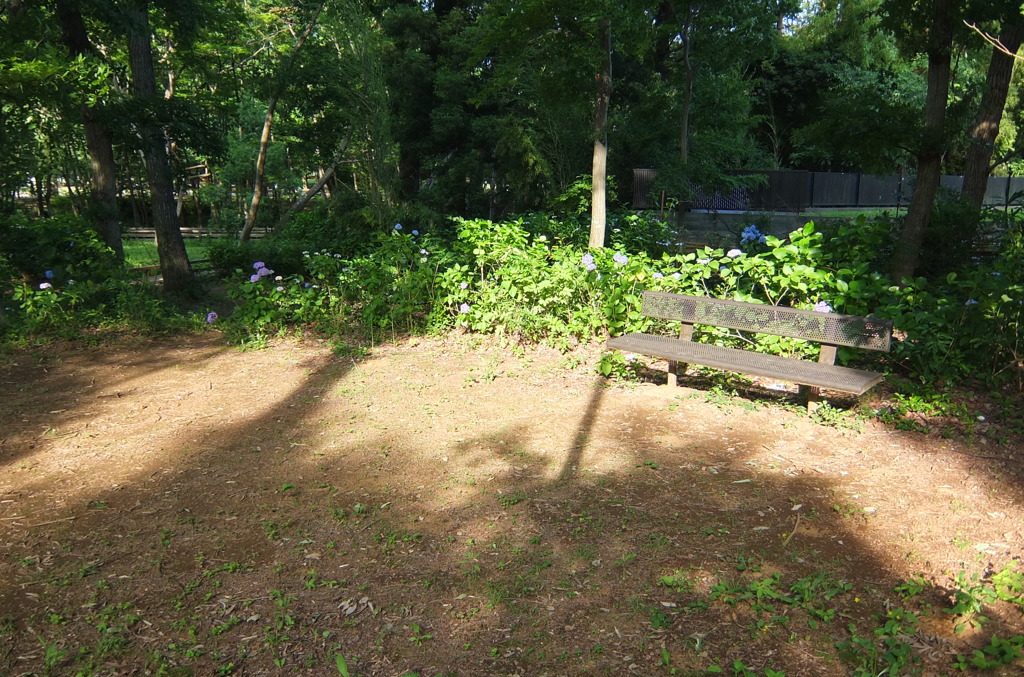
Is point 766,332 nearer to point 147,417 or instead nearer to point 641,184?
point 147,417

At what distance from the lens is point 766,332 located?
524 centimetres

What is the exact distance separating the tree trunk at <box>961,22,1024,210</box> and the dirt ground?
639 centimetres

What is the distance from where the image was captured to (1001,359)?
5172mm

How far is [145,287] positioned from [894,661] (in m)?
8.42

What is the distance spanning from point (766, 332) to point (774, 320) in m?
0.11

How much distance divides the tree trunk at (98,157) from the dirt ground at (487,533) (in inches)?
188

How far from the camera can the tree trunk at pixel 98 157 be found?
29.8ft

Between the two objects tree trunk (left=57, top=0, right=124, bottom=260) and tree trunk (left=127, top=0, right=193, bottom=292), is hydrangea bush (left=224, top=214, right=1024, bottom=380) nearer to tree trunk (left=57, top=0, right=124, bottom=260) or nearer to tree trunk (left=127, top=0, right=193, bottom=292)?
tree trunk (left=127, top=0, right=193, bottom=292)

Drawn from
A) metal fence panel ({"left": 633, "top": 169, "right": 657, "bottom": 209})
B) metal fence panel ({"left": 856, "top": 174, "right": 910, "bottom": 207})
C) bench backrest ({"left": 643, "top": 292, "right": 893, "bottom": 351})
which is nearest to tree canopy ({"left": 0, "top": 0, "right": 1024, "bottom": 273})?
metal fence panel ({"left": 633, "top": 169, "right": 657, "bottom": 209})

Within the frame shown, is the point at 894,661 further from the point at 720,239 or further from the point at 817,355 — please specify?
the point at 720,239

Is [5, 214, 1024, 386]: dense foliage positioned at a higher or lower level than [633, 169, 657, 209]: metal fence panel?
lower

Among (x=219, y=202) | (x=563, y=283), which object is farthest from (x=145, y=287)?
(x=219, y=202)

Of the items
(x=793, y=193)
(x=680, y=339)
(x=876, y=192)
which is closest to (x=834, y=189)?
(x=876, y=192)

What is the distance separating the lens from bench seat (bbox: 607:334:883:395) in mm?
4734
